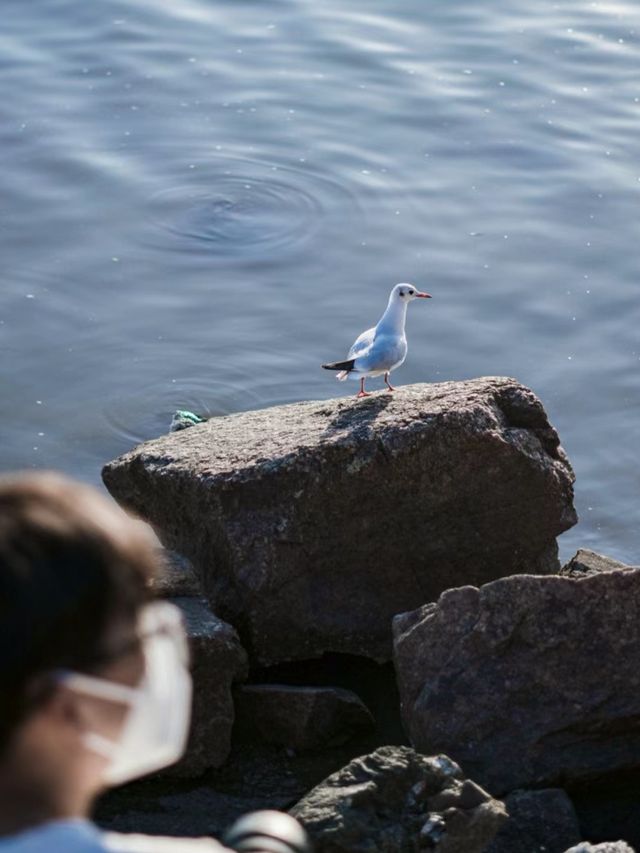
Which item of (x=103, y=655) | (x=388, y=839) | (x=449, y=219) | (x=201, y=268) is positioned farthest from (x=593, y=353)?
(x=103, y=655)

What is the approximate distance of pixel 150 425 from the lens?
10.3 metres

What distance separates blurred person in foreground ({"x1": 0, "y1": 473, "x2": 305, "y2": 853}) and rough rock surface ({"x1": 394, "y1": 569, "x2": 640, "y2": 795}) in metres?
4.27

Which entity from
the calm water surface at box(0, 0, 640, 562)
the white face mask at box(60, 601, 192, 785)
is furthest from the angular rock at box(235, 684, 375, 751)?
the white face mask at box(60, 601, 192, 785)

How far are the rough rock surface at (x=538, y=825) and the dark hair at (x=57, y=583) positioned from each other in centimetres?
398

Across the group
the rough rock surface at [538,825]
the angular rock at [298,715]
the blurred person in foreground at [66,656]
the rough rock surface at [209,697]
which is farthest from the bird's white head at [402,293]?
the blurred person in foreground at [66,656]

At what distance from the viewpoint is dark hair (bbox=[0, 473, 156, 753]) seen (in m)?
1.54

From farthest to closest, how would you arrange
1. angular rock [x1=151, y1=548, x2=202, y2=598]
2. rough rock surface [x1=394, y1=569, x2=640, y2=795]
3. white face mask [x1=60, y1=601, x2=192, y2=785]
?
angular rock [x1=151, y1=548, x2=202, y2=598] → rough rock surface [x1=394, y1=569, x2=640, y2=795] → white face mask [x1=60, y1=601, x2=192, y2=785]

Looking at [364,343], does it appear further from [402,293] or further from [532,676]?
[532,676]

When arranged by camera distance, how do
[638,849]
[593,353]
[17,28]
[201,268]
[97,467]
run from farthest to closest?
[17,28], [201,268], [593,353], [97,467], [638,849]

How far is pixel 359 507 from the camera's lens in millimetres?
6703

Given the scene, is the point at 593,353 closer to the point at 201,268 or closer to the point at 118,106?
the point at 201,268

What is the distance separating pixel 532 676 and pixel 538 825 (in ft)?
2.08

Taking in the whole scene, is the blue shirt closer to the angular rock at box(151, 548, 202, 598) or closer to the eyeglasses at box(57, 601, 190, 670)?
the eyeglasses at box(57, 601, 190, 670)

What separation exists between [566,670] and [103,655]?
449cm
